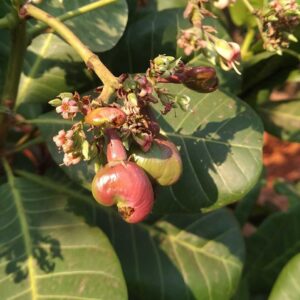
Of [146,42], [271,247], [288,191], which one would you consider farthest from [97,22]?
[288,191]

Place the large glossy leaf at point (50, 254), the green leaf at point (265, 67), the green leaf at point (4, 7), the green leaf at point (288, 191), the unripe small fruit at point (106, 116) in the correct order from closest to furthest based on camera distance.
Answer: the unripe small fruit at point (106, 116), the large glossy leaf at point (50, 254), the green leaf at point (4, 7), the green leaf at point (265, 67), the green leaf at point (288, 191)

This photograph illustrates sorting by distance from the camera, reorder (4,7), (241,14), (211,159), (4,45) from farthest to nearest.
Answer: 1. (241,14)
2. (4,45)
3. (4,7)
4. (211,159)

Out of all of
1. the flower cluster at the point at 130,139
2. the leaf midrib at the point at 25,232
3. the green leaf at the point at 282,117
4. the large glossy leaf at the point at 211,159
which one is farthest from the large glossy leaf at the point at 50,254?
the green leaf at the point at 282,117

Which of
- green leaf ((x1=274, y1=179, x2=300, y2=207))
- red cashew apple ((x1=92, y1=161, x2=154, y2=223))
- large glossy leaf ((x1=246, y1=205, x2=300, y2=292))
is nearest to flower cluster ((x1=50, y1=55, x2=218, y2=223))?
red cashew apple ((x1=92, y1=161, x2=154, y2=223))

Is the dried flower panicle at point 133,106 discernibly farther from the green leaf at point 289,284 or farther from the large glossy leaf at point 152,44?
the green leaf at point 289,284

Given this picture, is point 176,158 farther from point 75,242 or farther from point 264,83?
point 264,83

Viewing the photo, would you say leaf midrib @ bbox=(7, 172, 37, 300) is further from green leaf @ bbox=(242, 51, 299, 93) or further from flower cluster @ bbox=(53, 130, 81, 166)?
green leaf @ bbox=(242, 51, 299, 93)

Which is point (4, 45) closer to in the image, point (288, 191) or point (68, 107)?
point (68, 107)
